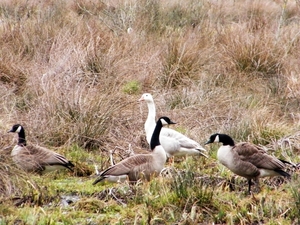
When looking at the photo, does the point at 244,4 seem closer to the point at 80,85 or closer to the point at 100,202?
the point at 80,85

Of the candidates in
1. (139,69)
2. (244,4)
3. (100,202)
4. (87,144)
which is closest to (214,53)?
(139,69)

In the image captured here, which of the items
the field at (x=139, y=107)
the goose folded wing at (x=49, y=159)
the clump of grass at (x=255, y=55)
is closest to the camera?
the field at (x=139, y=107)

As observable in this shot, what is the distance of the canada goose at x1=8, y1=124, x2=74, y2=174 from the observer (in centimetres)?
892

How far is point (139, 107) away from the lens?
39.7 ft

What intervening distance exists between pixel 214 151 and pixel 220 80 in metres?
3.43

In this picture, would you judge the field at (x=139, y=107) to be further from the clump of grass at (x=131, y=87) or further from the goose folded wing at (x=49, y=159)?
the goose folded wing at (x=49, y=159)

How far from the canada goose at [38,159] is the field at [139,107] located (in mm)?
193

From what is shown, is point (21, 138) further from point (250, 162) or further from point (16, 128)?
point (250, 162)

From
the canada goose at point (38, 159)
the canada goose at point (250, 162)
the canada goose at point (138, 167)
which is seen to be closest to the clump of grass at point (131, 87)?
the canada goose at point (38, 159)

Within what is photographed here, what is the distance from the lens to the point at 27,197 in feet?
25.0

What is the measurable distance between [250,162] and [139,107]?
13.4 feet

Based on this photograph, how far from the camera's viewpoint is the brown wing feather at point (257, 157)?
8234 mm

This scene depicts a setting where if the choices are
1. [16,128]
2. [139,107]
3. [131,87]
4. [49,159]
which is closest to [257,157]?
[49,159]

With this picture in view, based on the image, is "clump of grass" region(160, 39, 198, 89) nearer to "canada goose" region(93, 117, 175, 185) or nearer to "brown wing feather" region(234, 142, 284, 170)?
"canada goose" region(93, 117, 175, 185)
